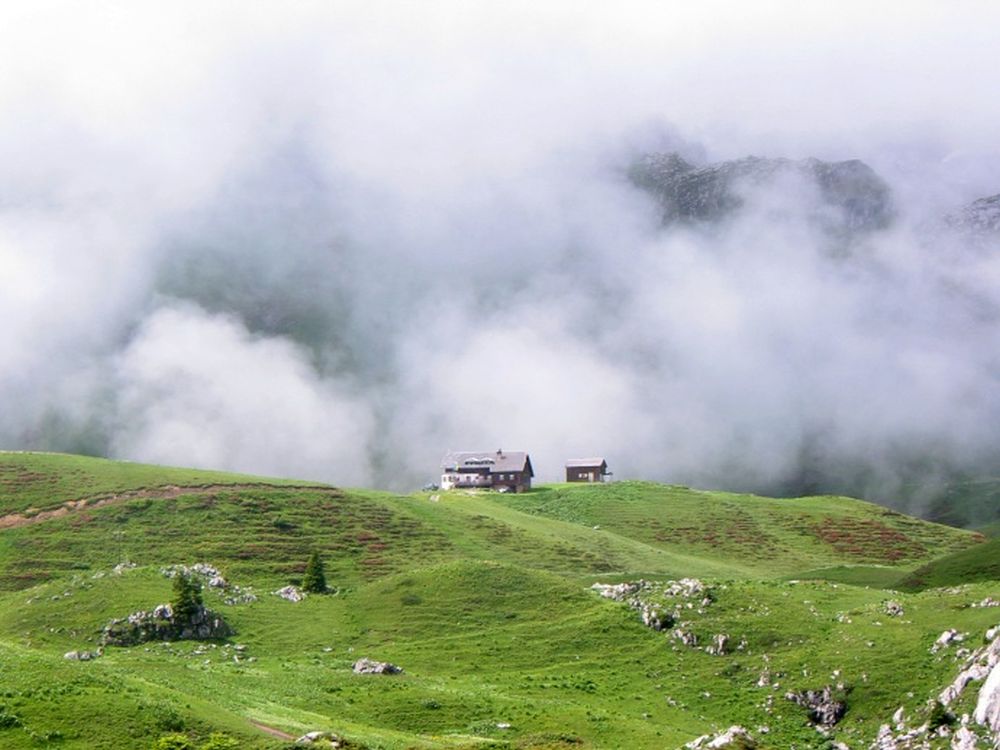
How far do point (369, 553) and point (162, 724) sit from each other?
76110 millimetres

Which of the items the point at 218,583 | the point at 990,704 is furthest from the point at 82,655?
the point at 990,704

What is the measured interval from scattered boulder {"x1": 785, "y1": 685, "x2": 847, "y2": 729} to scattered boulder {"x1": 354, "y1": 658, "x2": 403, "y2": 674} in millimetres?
24194

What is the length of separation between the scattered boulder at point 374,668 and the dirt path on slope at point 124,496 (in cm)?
6897

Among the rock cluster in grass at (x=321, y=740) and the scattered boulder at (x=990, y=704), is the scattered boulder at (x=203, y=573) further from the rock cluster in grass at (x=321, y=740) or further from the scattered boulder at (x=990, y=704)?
the scattered boulder at (x=990, y=704)

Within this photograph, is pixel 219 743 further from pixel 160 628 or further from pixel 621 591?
pixel 621 591

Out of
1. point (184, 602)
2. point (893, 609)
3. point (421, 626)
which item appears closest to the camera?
point (893, 609)

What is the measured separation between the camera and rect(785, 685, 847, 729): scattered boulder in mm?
58562

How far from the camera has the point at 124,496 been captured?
12925 centimetres

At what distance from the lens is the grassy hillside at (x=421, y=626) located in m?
48.6

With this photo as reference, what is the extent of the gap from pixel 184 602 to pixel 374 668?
19164 millimetres

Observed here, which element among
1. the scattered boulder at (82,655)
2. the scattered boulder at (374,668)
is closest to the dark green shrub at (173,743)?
A: the scattered boulder at (82,655)

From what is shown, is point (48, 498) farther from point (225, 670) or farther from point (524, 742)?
point (524, 742)

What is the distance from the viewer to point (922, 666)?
2338 inches

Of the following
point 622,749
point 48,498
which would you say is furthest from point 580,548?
point 622,749
